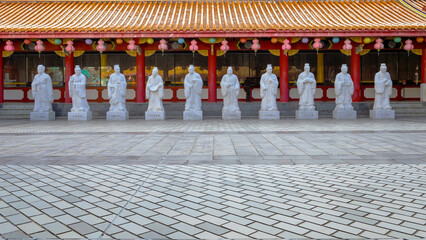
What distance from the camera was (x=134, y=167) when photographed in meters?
4.34

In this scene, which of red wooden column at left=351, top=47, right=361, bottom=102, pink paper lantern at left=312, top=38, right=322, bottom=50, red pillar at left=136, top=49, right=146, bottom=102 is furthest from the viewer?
red pillar at left=136, top=49, right=146, bottom=102

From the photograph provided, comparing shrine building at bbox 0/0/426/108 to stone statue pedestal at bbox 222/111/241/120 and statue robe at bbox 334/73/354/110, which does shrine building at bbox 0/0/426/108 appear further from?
stone statue pedestal at bbox 222/111/241/120

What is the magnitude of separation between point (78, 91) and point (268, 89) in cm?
627

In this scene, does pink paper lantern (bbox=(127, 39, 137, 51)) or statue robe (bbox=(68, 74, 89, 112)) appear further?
pink paper lantern (bbox=(127, 39, 137, 51))

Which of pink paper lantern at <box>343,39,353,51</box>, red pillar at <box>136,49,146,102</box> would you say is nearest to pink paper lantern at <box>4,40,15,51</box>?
red pillar at <box>136,49,146,102</box>

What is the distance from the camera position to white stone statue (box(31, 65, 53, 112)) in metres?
12.3

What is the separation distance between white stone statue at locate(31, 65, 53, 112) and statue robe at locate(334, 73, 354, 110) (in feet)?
31.7

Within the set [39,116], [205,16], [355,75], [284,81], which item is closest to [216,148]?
[284,81]

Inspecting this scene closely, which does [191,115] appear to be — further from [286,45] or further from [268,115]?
[286,45]

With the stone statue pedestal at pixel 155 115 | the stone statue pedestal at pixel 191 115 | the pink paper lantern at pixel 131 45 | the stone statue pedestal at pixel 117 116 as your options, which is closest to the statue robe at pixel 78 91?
the stone statue pedestal at pixel 117 116

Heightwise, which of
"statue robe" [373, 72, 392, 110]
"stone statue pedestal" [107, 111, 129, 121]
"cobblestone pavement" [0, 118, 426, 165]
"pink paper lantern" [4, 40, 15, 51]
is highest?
"pink paper lantern" [4, 40, 15, 51]

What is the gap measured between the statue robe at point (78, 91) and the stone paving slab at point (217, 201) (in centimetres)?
819

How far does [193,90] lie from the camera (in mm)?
12195

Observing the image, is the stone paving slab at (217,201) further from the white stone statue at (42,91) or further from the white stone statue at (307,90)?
the white stone statue at (42,91)
